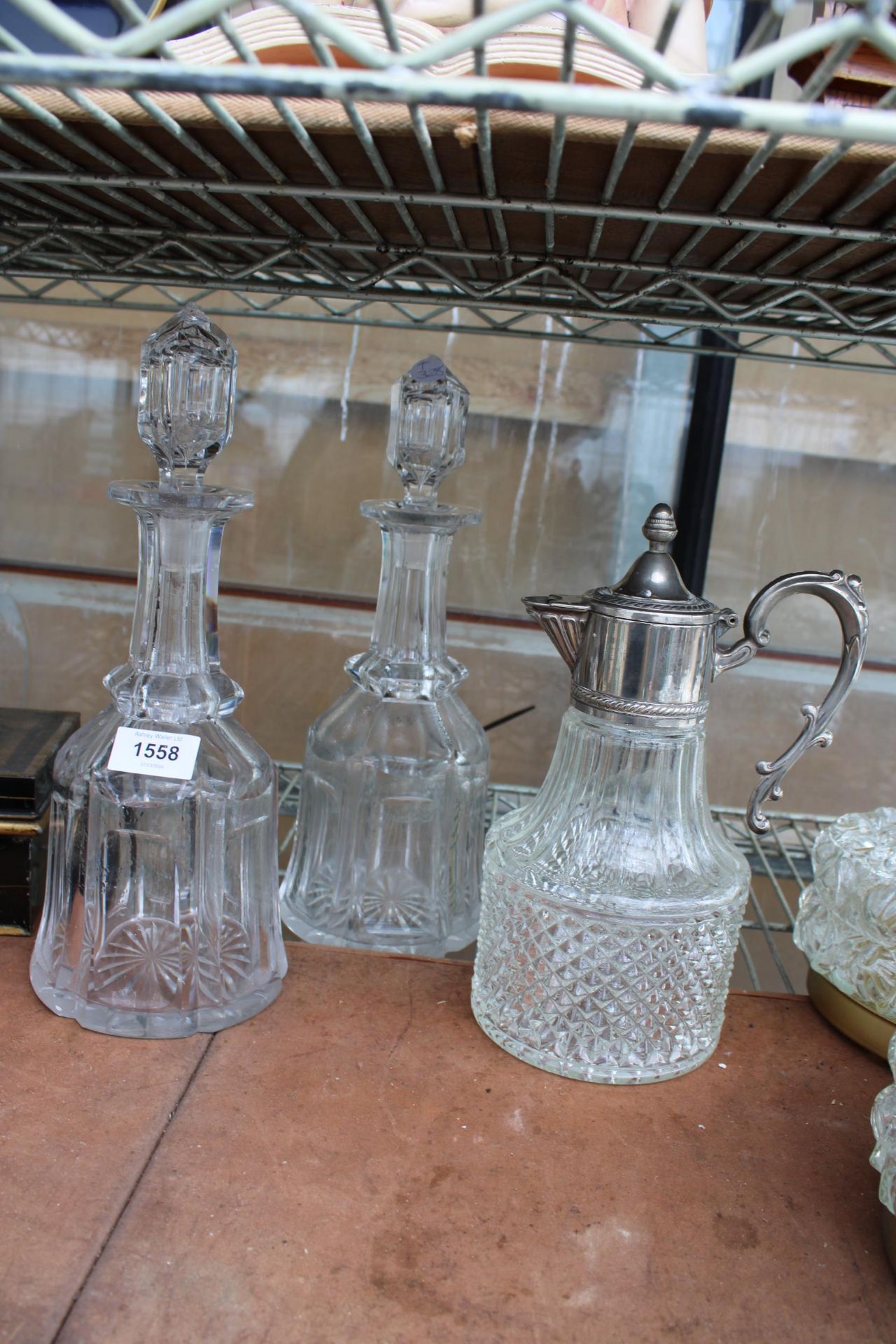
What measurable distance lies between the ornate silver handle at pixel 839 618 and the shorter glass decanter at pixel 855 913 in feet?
0.22

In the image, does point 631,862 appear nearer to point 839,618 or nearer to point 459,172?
point 839,618

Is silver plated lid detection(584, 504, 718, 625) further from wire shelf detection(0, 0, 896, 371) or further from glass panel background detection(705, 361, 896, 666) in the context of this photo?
glass panel background detection(705, 361, 896, 666)

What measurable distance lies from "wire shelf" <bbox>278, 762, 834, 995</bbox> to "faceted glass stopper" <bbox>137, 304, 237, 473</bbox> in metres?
0.40

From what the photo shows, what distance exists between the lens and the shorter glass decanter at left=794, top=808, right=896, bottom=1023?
604mm

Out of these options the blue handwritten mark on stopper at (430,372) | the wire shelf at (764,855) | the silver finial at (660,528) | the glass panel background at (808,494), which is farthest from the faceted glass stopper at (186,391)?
the glass panel background at (808,494)

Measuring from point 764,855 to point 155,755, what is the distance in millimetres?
642

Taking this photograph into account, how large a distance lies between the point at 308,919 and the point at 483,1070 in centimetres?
21

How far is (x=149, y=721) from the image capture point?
1.90ft

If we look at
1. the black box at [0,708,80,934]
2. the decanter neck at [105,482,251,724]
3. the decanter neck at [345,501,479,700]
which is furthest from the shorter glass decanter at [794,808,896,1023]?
the black box at [0,708,80,934]

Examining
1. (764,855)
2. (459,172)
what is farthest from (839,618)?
(764,855)

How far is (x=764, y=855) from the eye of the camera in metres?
0.97

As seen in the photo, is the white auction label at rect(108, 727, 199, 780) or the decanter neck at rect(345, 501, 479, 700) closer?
the white auction label at rect(108, 727, 199, 780)

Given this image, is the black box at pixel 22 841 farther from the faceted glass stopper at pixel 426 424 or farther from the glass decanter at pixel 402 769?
the faceted glass stopper at pixel 426 424

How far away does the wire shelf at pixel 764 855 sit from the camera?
0.96 metres
